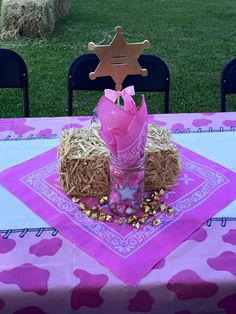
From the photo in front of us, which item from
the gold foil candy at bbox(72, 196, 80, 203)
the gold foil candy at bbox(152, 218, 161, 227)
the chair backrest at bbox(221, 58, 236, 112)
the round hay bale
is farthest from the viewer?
the round hay bale

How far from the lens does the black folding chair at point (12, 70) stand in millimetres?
2693

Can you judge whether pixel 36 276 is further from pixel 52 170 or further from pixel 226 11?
pixel 226 11

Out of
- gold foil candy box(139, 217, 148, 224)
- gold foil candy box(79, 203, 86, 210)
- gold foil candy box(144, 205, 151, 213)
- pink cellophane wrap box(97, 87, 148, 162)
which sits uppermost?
pink cellophane wrap box(97, 87, 148, 162)

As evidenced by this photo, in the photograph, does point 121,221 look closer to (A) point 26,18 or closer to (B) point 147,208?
(B) point 147,208

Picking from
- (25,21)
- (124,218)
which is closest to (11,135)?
(124,218)

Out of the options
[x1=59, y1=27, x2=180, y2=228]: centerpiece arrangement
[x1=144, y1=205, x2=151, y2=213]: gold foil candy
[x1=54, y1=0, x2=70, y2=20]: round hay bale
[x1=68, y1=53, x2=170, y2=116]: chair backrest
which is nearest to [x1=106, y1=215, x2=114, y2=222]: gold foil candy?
[x1=59, y1=27, x2=180, y2=228]: centerpiece arrangement

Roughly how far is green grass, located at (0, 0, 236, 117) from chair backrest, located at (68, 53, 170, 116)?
4.72 ft

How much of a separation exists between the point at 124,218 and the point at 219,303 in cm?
37

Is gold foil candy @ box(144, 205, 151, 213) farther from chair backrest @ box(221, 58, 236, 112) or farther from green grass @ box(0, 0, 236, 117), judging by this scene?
green grass @ box(0, 0, 236, 117)

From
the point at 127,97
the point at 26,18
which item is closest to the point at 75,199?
the point at 127,97

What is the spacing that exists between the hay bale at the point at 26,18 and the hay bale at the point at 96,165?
4.57 meters

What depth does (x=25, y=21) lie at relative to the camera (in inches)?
235

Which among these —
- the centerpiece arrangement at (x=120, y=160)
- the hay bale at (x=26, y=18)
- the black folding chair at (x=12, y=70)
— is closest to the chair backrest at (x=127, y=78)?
the black folding chair at (x=12, y=70)

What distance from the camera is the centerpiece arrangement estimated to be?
1412 millimetres
